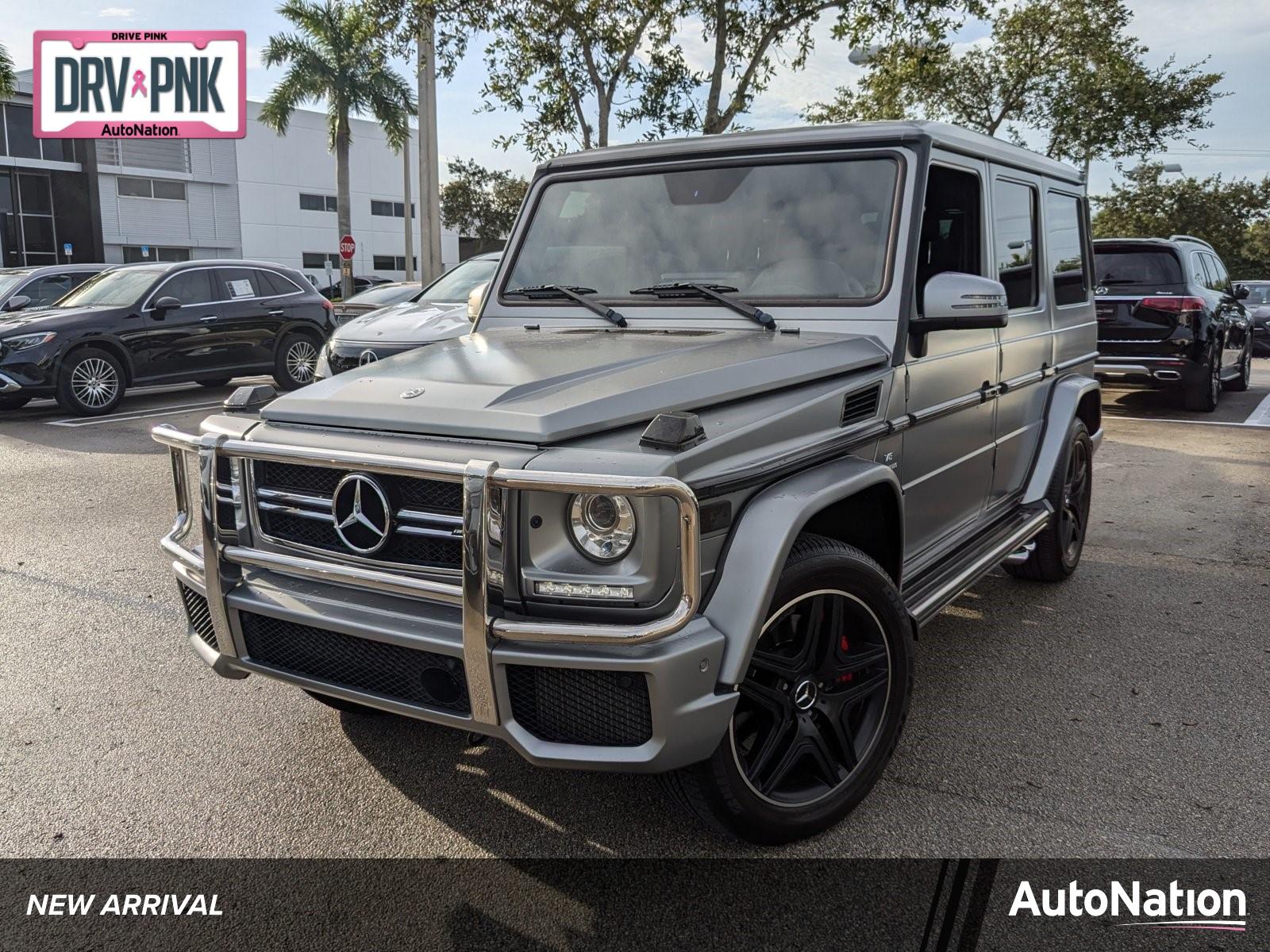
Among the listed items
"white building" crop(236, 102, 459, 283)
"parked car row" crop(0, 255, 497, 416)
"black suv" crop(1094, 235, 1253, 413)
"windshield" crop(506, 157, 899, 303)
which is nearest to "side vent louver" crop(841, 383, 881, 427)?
"windshield" crop(506, 157, 899, 303)

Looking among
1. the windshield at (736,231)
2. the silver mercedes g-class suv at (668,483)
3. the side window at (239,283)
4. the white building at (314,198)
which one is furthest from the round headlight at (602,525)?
the white building at (314,198)

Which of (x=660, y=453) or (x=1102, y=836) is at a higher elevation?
(x=660, y=453)

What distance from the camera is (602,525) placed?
2.44m

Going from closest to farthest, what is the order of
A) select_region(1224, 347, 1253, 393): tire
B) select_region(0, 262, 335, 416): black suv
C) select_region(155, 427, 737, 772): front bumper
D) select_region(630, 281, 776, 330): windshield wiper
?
select_region(155, 427, 737, 772): front bumper → select_region(630, 281, 776, 330): windshield wiper → select_region(0, 262, 335, 416): black suv → select_region(1224, 347, 1253, 393): tire

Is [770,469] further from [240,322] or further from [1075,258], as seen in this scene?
[240,322]

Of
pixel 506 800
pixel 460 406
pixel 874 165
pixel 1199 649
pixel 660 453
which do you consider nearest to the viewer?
pixel 660 453

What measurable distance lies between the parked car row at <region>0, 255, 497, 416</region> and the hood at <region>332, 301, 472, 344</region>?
12cm

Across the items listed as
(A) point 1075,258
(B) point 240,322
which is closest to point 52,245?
(B) point 240,322

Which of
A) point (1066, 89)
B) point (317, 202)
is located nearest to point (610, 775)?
point (1066, 89)

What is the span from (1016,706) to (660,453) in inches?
86.3

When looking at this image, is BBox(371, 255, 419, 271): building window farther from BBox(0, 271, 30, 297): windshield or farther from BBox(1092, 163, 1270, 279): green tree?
BBox(0, 271, 30, 297): windshield

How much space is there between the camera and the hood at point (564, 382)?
2.60m

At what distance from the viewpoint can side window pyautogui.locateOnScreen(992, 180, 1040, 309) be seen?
4328 millimetres

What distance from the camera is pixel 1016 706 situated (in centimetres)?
387
